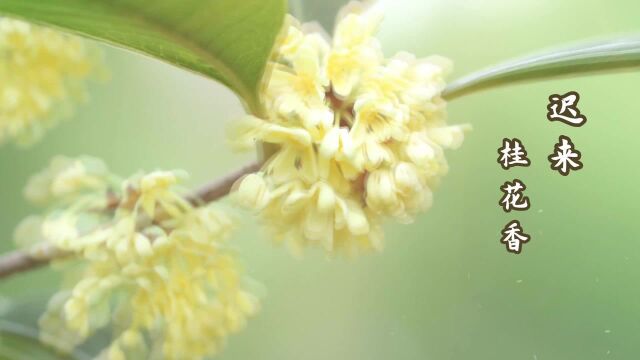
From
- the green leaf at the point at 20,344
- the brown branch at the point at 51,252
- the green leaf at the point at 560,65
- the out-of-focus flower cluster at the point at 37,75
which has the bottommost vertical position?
the green leaf at the point at 20,344

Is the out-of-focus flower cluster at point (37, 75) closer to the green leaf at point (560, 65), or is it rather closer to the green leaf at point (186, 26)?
the green leaf at point (186, 26)

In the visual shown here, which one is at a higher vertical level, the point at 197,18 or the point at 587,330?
the point at 197,18

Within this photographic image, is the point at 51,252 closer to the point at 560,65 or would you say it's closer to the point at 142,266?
the point at 142,266

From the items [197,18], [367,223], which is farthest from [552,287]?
[197,18]

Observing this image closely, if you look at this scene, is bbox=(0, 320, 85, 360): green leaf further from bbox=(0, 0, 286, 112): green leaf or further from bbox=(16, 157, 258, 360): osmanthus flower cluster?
bbox=(0, 0, 286, 112): green leaf

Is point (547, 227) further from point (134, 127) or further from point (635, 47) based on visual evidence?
point (134, 127)

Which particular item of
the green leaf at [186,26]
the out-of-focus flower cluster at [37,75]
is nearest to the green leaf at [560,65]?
the green leaf at [186,26]

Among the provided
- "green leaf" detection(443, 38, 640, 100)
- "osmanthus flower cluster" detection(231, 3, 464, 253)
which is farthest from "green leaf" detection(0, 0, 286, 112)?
"green leaf" detection(443, 38, 640, 100)
